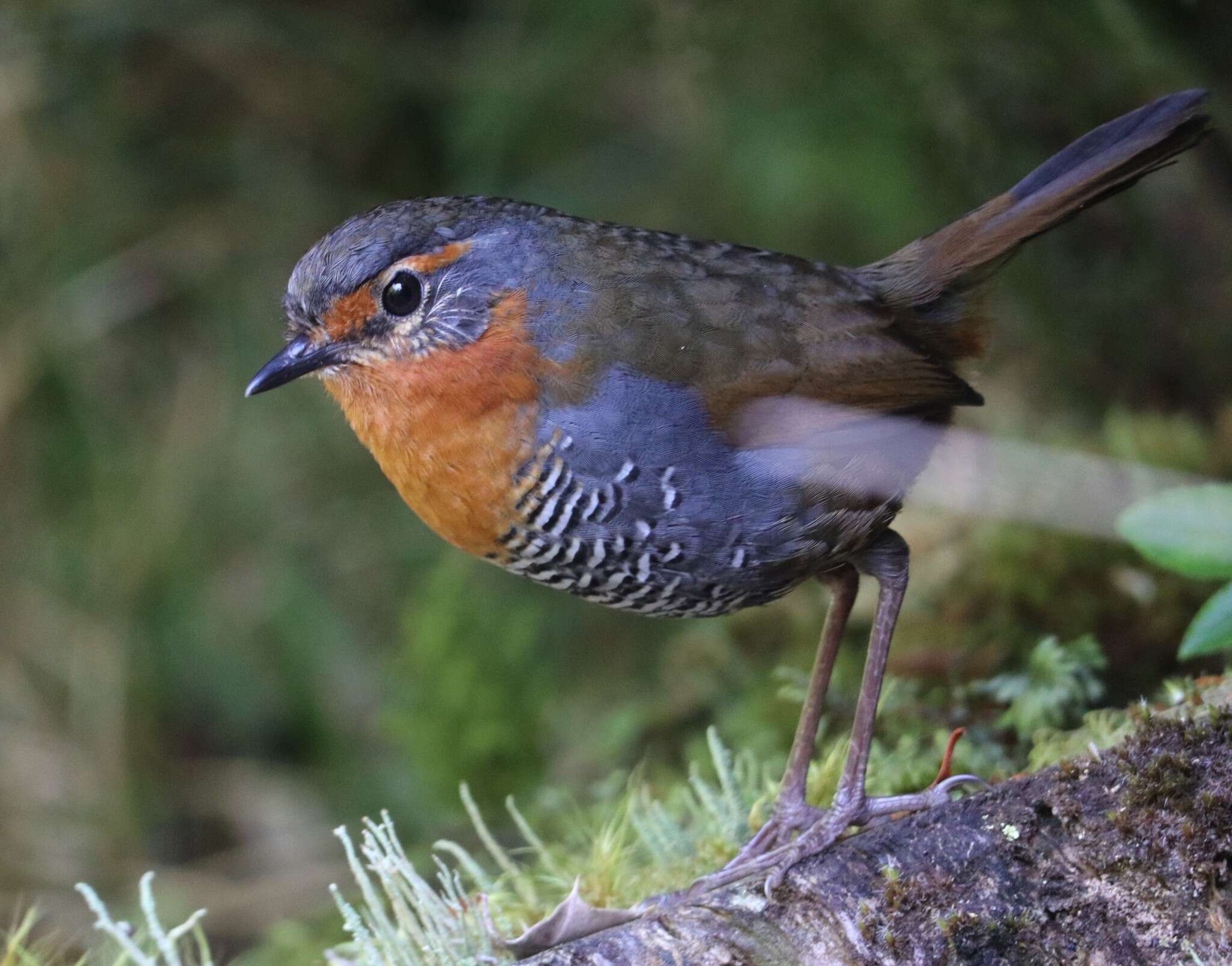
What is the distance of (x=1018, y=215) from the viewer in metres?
3.06

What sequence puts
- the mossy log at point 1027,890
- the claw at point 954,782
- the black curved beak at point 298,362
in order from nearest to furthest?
the mossy log at point 1027,890 < the claw at point 954,782 < the black curved beak at point 298,362

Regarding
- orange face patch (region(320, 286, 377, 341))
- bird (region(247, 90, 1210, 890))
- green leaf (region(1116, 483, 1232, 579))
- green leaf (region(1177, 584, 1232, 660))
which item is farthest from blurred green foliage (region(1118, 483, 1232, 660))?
orange face patch (region(320, 286, 377, 341))

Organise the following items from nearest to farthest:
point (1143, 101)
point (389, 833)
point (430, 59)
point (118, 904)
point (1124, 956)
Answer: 1. point (1124, 956)
2. point (389, 833)
3. point (1143, 101)
4. point (118, 904)
5. point (430, 59)

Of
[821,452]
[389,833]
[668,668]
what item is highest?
[821,452]

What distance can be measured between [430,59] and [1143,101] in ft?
10.5

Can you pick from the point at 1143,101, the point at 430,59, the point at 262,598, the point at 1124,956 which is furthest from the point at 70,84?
the point at 1124,956

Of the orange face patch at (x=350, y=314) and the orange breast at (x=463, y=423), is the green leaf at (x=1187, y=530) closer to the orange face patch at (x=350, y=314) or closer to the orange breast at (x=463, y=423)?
the orange breast at (x=463, y=423)

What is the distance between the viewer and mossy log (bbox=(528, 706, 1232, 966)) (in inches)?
91.3

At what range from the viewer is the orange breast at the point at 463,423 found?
8.95ft

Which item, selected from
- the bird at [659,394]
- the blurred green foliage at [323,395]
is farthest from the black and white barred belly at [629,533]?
the blurred green foliage at [323,395]

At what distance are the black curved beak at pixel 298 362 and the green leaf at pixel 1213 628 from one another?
199 centimetres

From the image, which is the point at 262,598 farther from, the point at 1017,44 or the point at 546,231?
the point at 1017,44

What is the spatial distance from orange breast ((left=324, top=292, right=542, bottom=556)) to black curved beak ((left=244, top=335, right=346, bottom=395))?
6 cm

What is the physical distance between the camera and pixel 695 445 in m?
2.73
